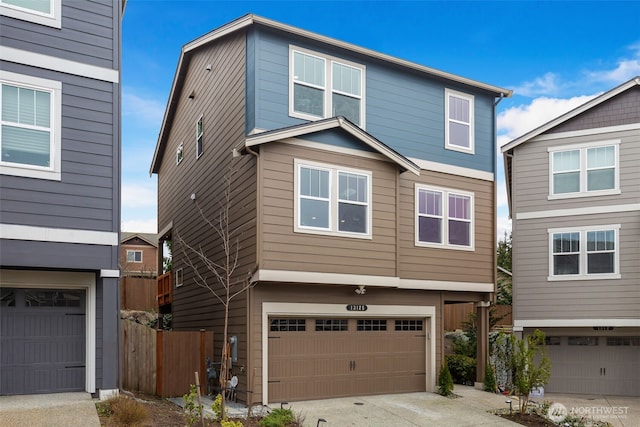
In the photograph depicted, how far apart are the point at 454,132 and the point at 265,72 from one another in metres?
6.07

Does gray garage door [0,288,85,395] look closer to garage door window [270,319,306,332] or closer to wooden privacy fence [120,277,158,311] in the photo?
garage door window [270,319,306,332]

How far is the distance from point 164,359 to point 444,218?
8.10 meters

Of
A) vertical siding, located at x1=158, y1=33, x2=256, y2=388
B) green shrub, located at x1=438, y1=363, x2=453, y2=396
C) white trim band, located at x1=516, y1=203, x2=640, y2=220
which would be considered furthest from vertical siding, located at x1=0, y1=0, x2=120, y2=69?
white trim band, located at x1=516, y1=203, x2=640, y2=220

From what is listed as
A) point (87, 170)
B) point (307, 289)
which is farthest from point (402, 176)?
point (87, 170)

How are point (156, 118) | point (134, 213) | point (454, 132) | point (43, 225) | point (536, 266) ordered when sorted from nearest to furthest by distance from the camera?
point (43, 225) < point (454, 132) < point (536, 266) < point (156, 118) < point (134, 213)

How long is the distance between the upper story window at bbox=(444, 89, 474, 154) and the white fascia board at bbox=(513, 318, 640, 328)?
18.7ft

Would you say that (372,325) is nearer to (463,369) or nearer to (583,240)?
(463,369)

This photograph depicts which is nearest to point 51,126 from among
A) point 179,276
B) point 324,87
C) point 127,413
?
point 127,413

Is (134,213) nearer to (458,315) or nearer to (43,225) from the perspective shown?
(458,315)

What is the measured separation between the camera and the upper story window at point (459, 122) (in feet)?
56.6

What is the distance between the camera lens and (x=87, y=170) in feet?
37.1

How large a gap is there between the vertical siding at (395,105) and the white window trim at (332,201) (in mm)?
1257

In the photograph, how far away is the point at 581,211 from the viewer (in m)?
18.5

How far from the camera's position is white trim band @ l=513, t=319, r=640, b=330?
1769cm
